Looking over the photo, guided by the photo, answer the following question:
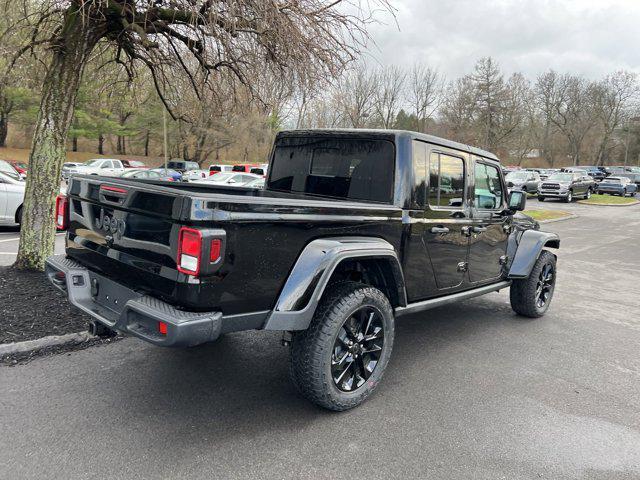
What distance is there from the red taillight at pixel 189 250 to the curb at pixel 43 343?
2.15m

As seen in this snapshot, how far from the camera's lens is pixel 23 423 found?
2.83 metres

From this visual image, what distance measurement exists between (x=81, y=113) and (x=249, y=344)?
1741 inches

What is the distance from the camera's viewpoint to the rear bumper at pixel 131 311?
2.44 meters

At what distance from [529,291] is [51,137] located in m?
5.66

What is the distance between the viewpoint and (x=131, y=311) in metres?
2.62

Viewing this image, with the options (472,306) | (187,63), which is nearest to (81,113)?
(187,63)

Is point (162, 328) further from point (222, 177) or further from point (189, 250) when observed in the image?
point (222, 177)

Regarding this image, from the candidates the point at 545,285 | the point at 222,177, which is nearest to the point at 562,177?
the point at 222,177

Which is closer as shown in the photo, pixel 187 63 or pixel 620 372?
pixel 620 372

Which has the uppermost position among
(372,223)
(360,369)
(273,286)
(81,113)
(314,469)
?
(81,113)

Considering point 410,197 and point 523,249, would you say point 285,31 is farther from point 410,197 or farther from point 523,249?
point 523,249

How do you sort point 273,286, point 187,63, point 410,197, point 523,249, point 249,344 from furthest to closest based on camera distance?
point 187,63 < point 523,249 < point 249,344 < point 410,197 < point 273,286

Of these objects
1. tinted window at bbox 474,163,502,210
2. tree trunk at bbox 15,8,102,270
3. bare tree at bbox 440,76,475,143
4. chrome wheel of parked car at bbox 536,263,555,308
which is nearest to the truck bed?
tinted window at bbox 474,163,502,210

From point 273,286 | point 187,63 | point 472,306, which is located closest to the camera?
point 273,286
